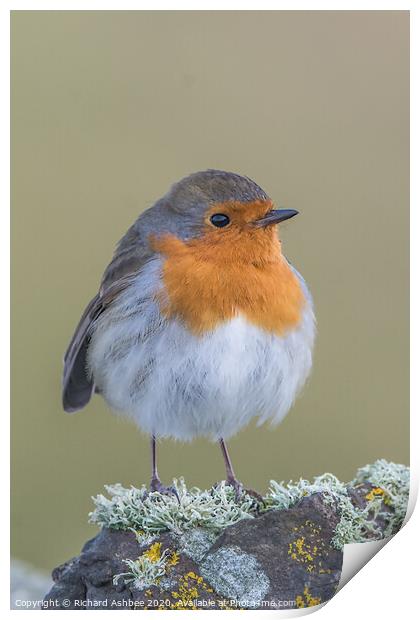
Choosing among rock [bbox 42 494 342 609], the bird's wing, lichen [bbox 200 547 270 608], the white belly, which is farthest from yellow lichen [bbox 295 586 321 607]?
the bird's wing

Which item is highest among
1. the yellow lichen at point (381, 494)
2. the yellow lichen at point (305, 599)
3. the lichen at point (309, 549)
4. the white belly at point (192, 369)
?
the white belly at point (192, 369)

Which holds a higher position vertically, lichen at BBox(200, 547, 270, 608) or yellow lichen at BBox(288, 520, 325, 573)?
yellow lichen at BBox(288, 520, 325, 573)

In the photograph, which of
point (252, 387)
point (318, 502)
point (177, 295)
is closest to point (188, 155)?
point (177, 295)

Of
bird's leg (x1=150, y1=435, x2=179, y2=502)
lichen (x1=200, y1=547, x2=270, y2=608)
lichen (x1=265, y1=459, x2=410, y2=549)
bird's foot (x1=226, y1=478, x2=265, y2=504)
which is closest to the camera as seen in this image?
lichen (x1=200, y1=547, x2=270, y2=608)

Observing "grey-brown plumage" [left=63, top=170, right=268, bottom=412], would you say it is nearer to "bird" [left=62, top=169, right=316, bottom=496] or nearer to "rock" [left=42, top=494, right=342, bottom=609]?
"bird" [left=62, top=169, right=316, bottom=496]

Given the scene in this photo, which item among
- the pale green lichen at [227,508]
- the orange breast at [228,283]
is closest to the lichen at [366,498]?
the pale green lichen at [227,508]

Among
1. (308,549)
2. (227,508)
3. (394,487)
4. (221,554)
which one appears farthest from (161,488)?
(394,487)

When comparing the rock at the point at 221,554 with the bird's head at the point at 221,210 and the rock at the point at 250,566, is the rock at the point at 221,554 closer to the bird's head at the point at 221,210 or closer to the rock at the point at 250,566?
the rock at the point at 250,566
